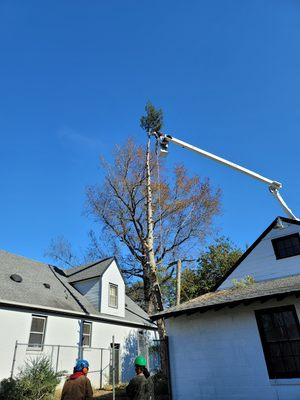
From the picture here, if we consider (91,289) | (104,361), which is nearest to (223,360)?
(104,361)

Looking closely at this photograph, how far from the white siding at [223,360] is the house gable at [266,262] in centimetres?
379

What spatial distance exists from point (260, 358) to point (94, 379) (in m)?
9.34

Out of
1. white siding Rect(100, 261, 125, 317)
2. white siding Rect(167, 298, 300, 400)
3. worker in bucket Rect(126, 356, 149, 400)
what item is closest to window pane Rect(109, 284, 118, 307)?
white siding Rect(100, 261, 125, 317)

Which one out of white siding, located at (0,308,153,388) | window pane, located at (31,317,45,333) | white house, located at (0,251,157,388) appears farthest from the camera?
window pane, located at (31,317,45,333)

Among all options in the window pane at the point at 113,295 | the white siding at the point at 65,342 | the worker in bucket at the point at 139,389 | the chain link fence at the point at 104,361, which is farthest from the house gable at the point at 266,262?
the worker in bucket at the point at 139,389

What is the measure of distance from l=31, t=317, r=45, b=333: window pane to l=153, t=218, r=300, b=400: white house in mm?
5880

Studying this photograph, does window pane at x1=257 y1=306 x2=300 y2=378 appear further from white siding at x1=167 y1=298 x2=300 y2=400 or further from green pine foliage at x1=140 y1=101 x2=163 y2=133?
green pine foliage at x1=140 y1=101 x2=163 y2=133

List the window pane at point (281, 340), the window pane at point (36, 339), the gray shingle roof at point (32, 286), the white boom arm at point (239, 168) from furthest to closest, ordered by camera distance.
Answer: the gray shingle roof at point (32, 286), the window pane at point (36, 339), the white boom arm at point (239, 168), the window pane at point (281, 340)

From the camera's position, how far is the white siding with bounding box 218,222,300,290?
13148 mm

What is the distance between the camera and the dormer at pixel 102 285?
738 inches

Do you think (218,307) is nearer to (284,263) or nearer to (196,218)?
(284,263)

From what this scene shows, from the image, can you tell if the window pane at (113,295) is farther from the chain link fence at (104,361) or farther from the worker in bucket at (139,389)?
the worker in bucket at (139,389)

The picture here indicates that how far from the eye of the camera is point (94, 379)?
→ 15328 mm

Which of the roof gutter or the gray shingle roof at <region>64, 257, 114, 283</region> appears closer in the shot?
the roof gutter
